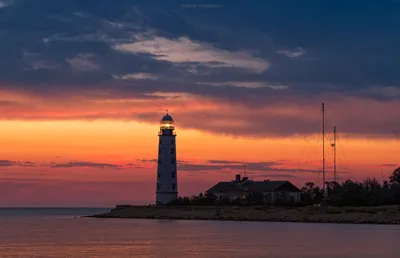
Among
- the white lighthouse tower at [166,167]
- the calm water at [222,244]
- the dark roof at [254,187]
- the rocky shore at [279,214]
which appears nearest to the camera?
the calm water at [222,244]

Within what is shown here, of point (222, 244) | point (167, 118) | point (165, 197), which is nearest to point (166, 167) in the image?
point (165, 197)

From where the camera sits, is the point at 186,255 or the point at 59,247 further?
the point at 59,247

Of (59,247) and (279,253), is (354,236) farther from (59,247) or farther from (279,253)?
(59,247)

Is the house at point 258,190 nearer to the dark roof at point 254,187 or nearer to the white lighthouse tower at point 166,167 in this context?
the dark roof at point 254,187

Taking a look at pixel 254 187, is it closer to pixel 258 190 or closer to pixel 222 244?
pixel 258 190

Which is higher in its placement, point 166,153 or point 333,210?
point 166,153

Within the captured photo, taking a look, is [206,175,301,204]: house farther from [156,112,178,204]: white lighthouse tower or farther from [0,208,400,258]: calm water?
[0,208,400,258]: calm water

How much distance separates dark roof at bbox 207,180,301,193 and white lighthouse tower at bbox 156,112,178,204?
1213cm

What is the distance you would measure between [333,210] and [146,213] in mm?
31130

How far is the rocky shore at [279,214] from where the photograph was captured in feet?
288

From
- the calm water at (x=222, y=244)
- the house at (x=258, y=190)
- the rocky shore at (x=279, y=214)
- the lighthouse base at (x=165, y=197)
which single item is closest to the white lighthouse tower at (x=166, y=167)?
the lighthouse base at (x=165, y=197)

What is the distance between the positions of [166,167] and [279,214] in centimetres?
1708

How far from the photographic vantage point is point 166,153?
103750mm

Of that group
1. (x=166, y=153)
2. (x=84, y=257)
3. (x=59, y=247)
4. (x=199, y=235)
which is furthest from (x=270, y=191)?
(x=84, y=257)
